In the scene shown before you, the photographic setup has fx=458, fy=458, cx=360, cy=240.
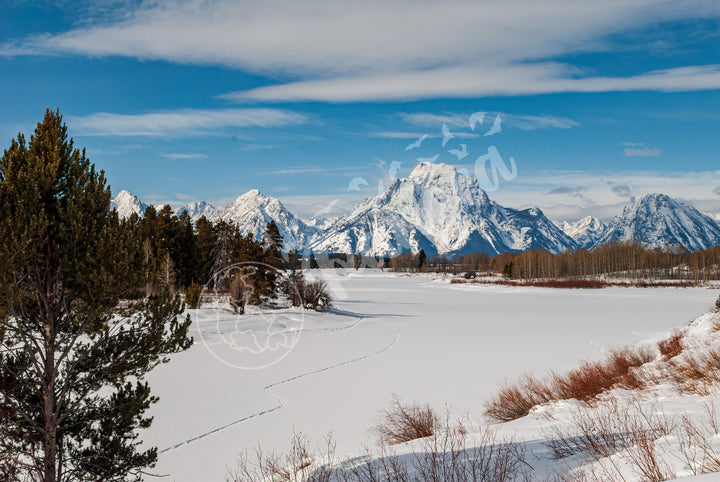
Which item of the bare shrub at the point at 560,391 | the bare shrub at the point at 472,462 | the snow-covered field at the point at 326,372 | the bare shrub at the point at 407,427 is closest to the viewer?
the bare shrub at the point at 472,462

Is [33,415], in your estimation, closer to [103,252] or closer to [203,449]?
[103,252]

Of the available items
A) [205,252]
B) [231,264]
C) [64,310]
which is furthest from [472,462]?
[205,252]

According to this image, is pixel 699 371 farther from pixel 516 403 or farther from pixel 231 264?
pixel 231 264

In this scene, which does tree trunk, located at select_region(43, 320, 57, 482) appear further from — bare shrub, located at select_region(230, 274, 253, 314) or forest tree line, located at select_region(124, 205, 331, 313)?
bare shrub, located at select_region(230, 274, 253, 314)

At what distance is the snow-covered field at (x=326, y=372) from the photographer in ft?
30.1

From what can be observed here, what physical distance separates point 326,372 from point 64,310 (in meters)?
9.87

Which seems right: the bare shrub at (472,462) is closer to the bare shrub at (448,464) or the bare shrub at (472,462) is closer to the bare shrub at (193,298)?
the bare shrub at (448,464)

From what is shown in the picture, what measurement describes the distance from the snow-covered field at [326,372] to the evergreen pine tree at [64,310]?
1.89m

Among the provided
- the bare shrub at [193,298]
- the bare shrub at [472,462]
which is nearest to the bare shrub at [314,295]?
the bare shrub at [193,298]

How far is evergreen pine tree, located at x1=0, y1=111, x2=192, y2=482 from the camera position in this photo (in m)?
5.73

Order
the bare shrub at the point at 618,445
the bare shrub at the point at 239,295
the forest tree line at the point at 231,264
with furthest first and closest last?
the forest tree line at the point at 231,264 → the bare shrub at the point at 239,295 → the bare shrub at the point at 618,445

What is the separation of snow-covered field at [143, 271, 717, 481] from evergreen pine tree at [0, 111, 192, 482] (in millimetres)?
1887

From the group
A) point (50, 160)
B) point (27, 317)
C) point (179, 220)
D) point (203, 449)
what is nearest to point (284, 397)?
point (203, 449)

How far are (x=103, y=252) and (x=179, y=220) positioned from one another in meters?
44.8
